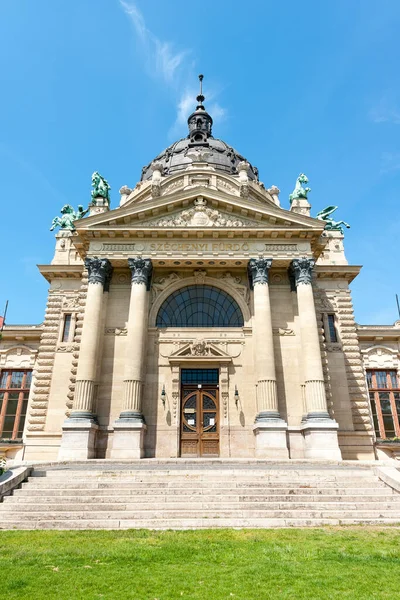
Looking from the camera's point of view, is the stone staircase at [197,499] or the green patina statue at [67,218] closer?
the stone staircase at [197,499]

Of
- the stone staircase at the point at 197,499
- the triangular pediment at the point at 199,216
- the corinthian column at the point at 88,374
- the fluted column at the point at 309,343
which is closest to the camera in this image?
the stone staircase at the point at 197,499

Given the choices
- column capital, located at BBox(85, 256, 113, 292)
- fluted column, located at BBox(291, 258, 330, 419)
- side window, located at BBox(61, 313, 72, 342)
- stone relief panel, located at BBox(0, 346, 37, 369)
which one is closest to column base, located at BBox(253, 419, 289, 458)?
fluted column, located at BBox(291, 258, 330, 419)

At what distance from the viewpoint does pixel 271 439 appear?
23.0 metres

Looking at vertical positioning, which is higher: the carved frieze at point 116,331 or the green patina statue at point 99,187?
the green patina statue at point 99,187

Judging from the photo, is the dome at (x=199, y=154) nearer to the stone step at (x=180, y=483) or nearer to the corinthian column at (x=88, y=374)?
the corinthian column at (x=88, y=374)

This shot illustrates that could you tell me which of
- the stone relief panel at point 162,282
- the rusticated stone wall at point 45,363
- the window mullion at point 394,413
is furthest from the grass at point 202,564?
the window mullion at point 394,413

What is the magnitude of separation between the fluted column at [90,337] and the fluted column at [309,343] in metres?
12.0

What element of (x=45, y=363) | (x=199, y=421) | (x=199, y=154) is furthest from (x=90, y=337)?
(x=199, y=154)

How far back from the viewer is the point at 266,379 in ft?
80.1

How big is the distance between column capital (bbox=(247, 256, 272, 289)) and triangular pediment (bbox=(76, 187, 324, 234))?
85.0 inches

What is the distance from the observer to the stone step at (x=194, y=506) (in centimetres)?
1266

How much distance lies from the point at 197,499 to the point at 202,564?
5103mm

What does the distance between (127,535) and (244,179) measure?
3006cm

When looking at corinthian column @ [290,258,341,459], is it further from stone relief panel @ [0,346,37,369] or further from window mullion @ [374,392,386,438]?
stone relief panel @ [0,346,37,369]
